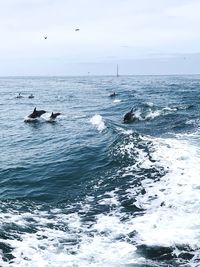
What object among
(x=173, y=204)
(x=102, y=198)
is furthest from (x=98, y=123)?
(x=173, y=204)

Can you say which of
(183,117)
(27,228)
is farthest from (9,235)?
(183,117)

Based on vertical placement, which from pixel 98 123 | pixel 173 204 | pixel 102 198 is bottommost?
pixel 102 198

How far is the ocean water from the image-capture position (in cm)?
1109

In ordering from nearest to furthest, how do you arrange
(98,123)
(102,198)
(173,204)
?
(173,204) < (102,198) < (98,123)

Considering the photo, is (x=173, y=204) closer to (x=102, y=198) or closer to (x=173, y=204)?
(x=173, y=204)

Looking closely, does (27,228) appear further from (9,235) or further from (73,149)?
(73,149)

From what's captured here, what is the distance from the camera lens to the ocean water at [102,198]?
36.4 ft

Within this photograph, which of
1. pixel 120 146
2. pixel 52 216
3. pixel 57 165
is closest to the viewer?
pixel 52 216

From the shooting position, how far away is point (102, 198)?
15859mm

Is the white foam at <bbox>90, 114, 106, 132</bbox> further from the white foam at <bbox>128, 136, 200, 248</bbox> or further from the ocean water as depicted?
the white foam at <bbox>128, 136, 200, 248</bbox>

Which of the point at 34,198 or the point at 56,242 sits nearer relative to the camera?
the point at 56,242

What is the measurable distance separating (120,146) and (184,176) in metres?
7.36

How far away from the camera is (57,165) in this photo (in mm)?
21625

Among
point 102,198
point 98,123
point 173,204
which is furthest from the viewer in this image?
point 98,123
